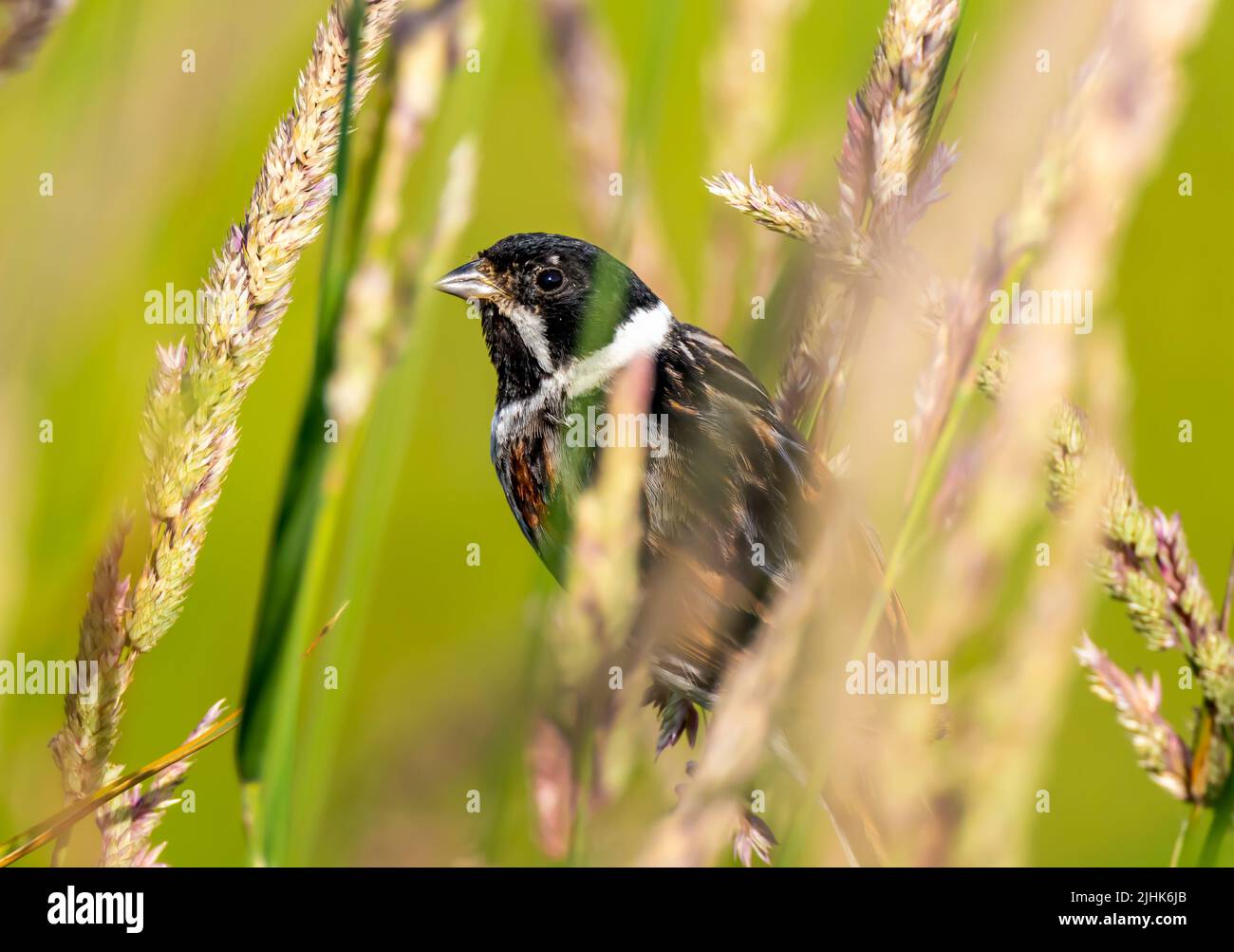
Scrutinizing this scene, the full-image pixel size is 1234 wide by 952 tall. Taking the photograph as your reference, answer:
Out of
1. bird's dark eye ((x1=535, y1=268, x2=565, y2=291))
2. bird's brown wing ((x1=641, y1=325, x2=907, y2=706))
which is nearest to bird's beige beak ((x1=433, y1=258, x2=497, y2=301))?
bird's dark eye ((x1=535, y1=268, x2=565, y2=291))

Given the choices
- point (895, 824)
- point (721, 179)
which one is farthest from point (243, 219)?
point (895, 824)

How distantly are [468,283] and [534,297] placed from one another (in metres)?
0.14

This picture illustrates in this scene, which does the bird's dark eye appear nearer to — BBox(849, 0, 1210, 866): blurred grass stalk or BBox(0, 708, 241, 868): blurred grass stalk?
BBox(0, 708, 241, 868): blurred grass stalk

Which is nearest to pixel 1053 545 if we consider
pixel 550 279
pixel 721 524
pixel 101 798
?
pixel 101 798

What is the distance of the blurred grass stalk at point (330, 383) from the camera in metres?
0.95

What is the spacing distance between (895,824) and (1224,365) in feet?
8.94

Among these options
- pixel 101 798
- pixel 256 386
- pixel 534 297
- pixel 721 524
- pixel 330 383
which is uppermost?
pixel 534 297

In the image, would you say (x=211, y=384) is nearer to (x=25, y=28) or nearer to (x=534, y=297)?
(x=25, y=28)

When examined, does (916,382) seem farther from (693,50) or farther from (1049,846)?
(693,50)

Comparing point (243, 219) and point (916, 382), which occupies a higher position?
point (243, 219)

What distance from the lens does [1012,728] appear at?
0.72 metres

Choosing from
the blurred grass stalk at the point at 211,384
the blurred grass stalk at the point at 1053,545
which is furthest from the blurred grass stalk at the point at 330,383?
the blurred grass stalk at the point at 1053,545

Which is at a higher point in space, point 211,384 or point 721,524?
point 211,384

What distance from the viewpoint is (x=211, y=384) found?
3.24ft
